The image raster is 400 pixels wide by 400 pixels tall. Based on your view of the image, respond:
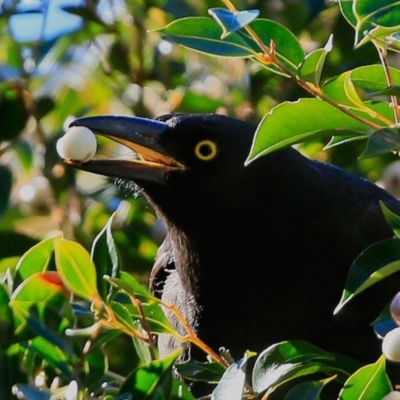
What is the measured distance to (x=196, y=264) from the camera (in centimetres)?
371

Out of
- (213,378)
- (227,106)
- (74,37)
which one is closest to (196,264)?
(213,378)

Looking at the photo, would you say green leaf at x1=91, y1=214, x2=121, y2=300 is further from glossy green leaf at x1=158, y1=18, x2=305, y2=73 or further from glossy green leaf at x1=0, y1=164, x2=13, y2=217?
glossy green leaf at x1=0, y1=164, x2=13, y2=217

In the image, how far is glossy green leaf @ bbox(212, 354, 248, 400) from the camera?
7.78 feet

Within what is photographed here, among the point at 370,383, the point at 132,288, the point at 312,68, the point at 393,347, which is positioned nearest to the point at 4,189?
the point at 132,288

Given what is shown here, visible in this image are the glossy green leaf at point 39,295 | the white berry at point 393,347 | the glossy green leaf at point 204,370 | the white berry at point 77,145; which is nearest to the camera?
the white berry at point 393,347

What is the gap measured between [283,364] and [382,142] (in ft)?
1.70

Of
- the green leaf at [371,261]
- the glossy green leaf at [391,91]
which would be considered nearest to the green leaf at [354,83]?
the glossy green leaf at [391,91]

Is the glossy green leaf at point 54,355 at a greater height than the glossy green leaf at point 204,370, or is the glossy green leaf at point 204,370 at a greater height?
the glossy green leaf at point 54,355

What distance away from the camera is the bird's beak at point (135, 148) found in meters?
3.34

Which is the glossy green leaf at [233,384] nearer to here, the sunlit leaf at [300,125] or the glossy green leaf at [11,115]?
the sunlit leaf at [300,125]

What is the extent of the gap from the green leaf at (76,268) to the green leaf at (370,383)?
1.94ft

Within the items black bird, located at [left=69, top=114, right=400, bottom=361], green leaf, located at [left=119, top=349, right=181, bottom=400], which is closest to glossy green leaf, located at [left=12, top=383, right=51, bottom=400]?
green leaf, located at [left=119, top=349, right=181, bottom=400]

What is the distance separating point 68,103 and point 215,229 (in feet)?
5.43

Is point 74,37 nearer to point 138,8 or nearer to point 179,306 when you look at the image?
point 138,8
